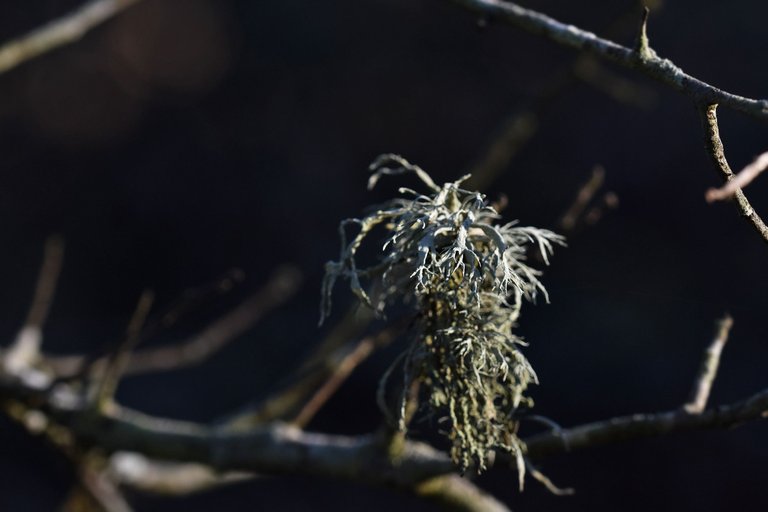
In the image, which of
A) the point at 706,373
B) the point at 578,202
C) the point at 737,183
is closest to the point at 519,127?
the point at 578,202

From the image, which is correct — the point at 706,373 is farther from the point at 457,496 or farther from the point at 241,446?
the point at 241,446

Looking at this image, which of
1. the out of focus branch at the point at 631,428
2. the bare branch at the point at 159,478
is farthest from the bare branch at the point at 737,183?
the bare branch at the point at 159,478

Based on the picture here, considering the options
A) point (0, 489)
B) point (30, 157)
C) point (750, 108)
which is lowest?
point (0, 489)

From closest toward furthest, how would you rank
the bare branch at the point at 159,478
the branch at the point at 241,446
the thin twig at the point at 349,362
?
the branch at the point at 241,446, the thin twig at the point at 349,362, the bare branch at the point at 159,478

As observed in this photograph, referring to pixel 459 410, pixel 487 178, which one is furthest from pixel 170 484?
pixel 459 410

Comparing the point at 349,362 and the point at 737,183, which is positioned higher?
the point at 737,183

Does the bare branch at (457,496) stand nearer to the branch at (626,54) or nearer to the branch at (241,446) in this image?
the branch at (241,446)

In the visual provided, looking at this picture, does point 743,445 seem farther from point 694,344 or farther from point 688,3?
point 688,3
